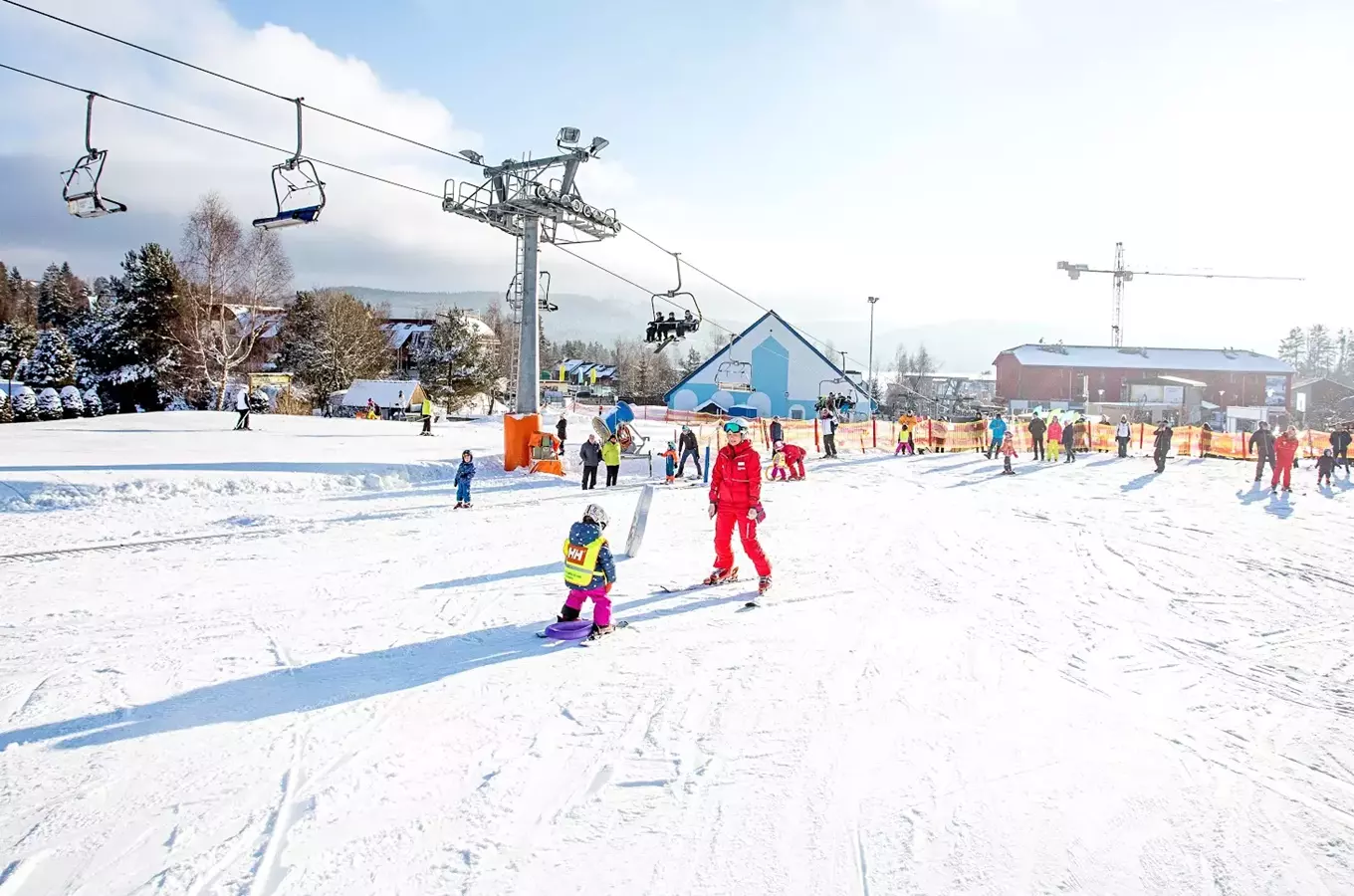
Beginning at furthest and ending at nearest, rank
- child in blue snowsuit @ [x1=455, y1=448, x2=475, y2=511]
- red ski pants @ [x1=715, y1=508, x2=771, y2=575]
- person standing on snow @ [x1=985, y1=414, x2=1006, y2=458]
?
person standing on snow @ [x1=985, y1=414, x2=1006, y2=458]
child in blue snowsuit @ [x1=455, y1=448, x2=475, y2=511]
red ski pants @ [x1=715, y1=508, x2=771, y2=575]

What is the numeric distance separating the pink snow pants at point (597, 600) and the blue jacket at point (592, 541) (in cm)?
6

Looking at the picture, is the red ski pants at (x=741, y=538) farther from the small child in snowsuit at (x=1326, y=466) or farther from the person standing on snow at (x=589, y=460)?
the small child in snowsuit at (x=1326, y=466)

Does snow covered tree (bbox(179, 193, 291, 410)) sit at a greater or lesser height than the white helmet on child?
greater

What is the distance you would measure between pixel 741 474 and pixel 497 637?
2962 mm

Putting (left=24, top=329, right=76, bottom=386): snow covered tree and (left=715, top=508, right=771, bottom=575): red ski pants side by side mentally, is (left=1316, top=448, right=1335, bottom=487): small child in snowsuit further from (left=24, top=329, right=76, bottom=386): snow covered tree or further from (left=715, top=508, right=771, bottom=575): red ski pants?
(left=24, top=329, right=76, bottom=386): snow covered tree

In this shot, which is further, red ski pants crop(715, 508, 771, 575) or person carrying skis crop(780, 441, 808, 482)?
person carrying skis crop(780, 441, 808, 482)

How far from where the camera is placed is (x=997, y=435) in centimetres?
2280

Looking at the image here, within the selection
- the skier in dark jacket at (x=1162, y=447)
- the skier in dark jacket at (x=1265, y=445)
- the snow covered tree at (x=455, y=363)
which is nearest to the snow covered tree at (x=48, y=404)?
the snow covered tree at (x=455, y=363)

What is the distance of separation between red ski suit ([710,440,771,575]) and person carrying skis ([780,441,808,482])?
10.0m

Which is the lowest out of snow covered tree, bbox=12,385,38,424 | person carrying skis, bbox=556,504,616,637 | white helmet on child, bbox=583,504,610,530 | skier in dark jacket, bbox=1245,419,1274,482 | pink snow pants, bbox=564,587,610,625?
pink snow pants, bbox=564,587,610,625

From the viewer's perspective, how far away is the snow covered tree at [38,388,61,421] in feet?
118

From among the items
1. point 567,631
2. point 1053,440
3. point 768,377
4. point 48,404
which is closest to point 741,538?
point 567,631

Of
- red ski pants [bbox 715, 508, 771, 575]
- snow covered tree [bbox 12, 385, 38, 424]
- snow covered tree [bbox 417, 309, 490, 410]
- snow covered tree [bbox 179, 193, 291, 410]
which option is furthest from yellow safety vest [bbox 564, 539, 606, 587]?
snow covered tree [bbox 417, 309, 490, 410]

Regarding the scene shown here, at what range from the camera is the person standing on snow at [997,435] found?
22284mm
